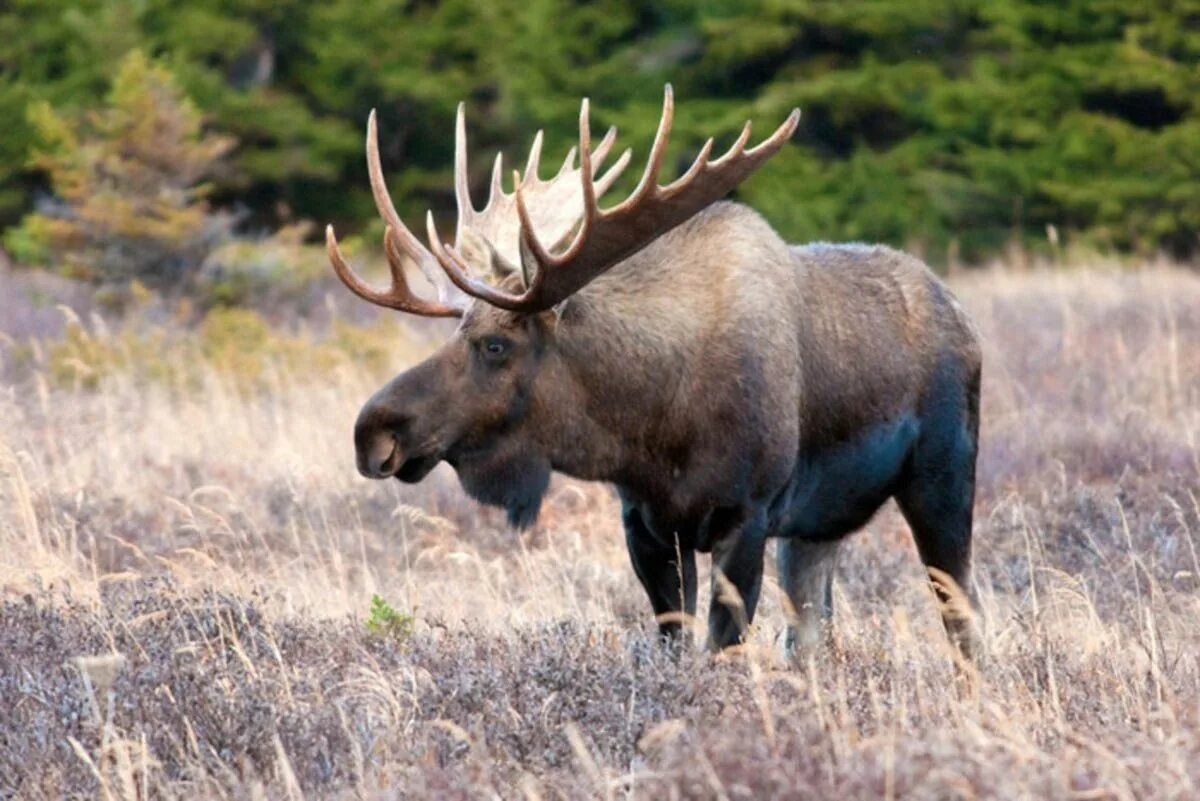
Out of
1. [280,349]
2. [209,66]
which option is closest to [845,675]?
[280,349]

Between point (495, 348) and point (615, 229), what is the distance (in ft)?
1.71

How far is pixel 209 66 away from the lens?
2809 cm

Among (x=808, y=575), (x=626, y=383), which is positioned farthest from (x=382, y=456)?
(x=808, y=575)

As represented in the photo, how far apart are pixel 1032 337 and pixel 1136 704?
30.8ft

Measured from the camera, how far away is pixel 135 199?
53.4ft

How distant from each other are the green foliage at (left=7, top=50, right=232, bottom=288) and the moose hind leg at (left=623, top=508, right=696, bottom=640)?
999 cm

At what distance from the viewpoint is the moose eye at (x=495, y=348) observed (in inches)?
243

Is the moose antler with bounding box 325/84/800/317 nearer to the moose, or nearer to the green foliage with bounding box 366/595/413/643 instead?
the moose

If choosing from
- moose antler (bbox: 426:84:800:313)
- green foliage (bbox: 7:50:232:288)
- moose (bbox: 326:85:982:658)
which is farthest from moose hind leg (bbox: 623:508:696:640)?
green foliage (bbox: 7:50:232:288)

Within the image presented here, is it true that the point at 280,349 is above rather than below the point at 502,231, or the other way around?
below

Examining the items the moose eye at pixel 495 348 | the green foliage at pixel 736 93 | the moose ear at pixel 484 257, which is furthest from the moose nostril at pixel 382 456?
the green foliage at pixel 736 93

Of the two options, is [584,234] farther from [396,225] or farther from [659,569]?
[659,569]

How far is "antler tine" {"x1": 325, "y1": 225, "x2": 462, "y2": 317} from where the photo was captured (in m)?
6.33

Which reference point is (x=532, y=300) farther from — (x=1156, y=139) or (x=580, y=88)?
(x=580, y=88)
